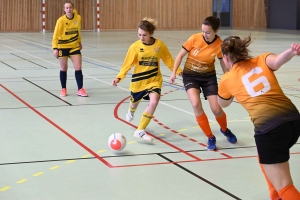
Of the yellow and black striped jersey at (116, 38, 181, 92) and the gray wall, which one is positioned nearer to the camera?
the yellow and black striped jersey at (116, 38, 181, 92)

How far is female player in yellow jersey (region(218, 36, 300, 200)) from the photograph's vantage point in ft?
12.8

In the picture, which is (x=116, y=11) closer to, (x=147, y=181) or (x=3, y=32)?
(x=3, y=32)

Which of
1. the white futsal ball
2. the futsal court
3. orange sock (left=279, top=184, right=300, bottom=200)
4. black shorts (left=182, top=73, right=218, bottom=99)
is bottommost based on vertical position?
the futsal court

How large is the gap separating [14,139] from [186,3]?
28.8m

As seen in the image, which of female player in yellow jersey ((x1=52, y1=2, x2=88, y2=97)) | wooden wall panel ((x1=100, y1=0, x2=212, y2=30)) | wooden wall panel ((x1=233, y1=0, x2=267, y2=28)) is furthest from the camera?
wooden wall panel ((x1=233, y1=0, x2=267, y2=28))

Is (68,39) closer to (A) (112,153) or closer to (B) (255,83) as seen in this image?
(A) (112,153)

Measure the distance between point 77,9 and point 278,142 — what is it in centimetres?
2886

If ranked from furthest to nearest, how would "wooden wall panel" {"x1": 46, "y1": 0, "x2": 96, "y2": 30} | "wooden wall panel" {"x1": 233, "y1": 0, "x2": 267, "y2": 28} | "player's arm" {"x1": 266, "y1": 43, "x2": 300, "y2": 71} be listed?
"wooden wall panel" {"x1": 233, "y1": 0, "x2": 267, "y2": 28}
"wooden wall panel" {"x1": 46, "y1": 0, "x2": 96, "y2": 30}
"player's arm" {"x1": 266, "y1": 43, "x2": 300, "y2": 71}

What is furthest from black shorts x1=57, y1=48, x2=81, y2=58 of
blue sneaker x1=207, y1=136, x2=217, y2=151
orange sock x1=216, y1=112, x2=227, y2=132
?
blue sneaker x1=207, y1=136, x2=217, y2=151

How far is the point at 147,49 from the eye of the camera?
22.3 ft

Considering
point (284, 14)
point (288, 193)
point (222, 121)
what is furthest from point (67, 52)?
point (284, 14)

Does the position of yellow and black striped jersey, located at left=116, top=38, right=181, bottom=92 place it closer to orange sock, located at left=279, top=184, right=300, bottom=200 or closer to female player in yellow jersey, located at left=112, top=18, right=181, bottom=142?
female player in yellow jersey, located at left=112, top=18, right=181, bottom=142

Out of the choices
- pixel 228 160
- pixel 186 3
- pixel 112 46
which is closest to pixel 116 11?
pixel 186 3

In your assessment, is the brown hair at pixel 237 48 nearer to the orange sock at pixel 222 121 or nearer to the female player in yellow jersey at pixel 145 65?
the orange sock at pixel 222 121
